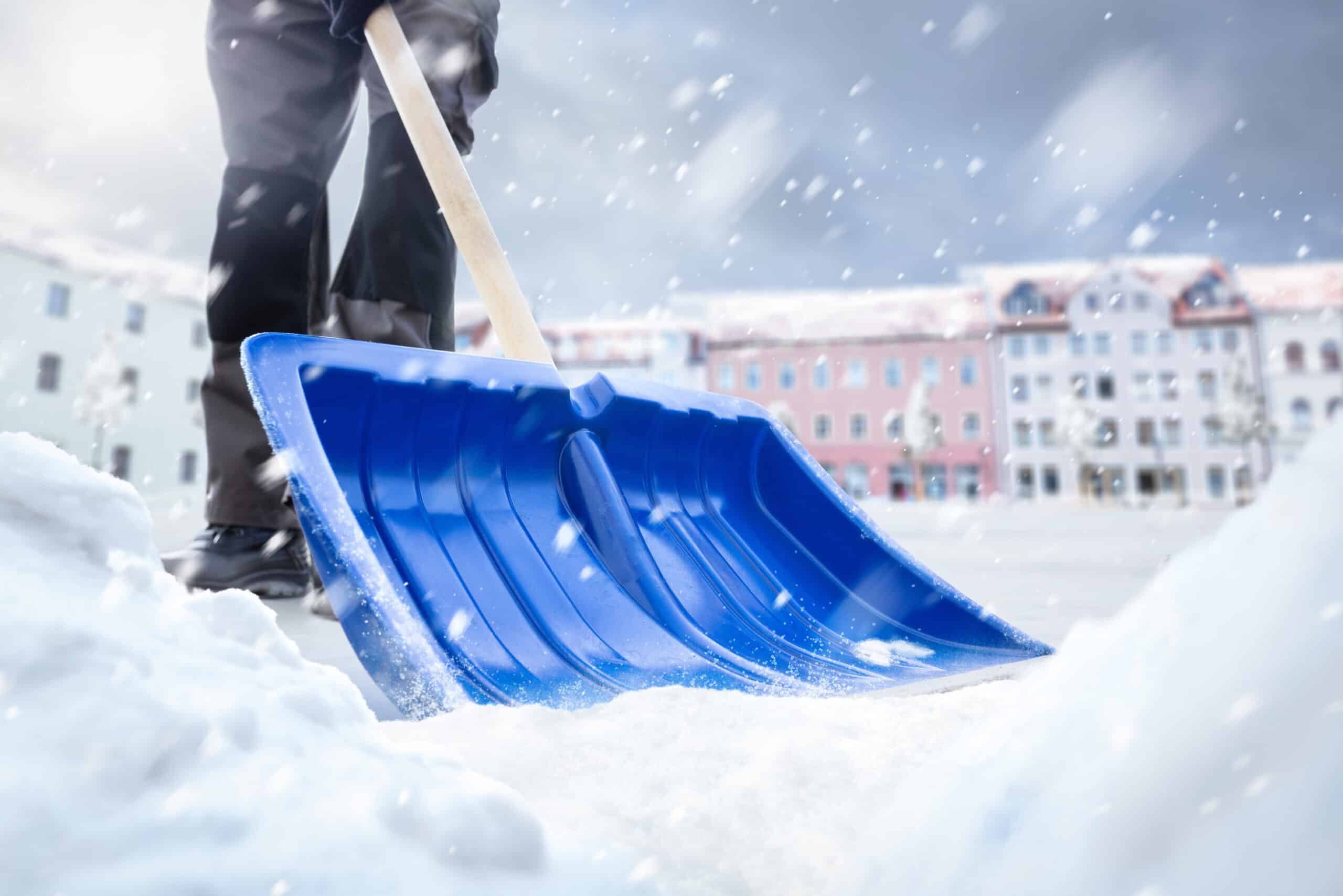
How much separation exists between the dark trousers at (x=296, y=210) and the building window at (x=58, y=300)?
22744 mm

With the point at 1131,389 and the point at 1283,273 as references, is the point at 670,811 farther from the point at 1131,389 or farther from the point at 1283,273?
the point at 1283,273

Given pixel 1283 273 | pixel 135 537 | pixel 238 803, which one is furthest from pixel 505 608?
pixel 1283 273

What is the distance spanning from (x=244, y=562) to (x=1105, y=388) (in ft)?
86.0

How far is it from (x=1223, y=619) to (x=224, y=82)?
80.5 inches

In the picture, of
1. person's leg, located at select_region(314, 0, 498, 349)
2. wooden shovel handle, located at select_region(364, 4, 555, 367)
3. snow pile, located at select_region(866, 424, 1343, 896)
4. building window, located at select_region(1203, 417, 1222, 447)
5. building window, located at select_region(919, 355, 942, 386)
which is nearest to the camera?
snow pile, located at select_region(866, 424, 1343, 896)

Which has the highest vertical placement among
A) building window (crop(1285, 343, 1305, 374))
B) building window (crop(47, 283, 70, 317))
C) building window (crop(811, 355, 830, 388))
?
building window (crop(47, 283, 70, 317))

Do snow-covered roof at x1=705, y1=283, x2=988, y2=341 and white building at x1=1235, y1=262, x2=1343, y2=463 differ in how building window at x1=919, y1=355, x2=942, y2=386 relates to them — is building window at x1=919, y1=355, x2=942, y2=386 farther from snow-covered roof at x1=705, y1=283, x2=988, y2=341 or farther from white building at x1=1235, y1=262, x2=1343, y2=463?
white building at x1=1235, y1=262, x2=1343, y2=463

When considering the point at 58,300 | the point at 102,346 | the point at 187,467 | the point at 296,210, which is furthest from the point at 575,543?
the point at 187,467

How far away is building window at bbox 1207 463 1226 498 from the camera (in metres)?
23.5

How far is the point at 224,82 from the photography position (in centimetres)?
185

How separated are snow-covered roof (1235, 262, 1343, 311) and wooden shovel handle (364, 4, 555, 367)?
2722cm

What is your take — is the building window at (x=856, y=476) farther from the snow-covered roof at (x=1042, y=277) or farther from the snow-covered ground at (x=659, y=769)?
the snow-covered ground at (x=659, y=769)

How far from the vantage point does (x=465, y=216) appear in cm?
158

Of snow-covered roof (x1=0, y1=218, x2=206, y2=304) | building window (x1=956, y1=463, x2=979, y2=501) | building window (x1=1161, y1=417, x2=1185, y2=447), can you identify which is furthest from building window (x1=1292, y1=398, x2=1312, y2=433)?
snow-covered roof (x1=0, y1=218, x2=206, y2=304)
